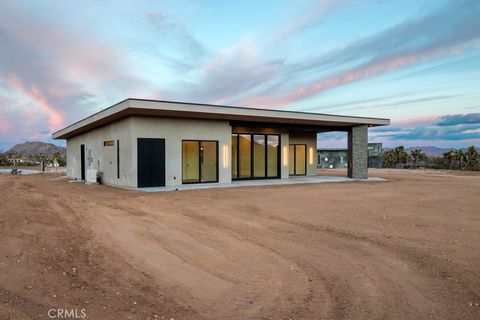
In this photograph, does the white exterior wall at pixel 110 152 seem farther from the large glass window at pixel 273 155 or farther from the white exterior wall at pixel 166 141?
the large glass window at pixel 273 155

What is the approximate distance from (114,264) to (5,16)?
12067mm

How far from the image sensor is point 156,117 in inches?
531

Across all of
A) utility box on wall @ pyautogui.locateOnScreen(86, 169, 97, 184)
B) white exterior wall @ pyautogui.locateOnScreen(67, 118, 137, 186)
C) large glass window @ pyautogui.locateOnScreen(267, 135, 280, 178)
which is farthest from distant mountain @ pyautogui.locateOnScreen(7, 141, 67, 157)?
large glass window @ pyautogui.locateOnScreen(267, 135, 280, 178)

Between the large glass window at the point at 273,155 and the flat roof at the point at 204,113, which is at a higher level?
the flat roof at the point at 204,113

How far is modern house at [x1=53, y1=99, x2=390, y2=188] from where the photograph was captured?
13055mm

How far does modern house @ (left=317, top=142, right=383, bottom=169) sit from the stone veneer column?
1542 cm

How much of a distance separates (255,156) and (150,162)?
Answer: 611 centimetres

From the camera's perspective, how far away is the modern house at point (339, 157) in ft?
109

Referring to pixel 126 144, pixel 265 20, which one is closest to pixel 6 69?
pixel 126 144

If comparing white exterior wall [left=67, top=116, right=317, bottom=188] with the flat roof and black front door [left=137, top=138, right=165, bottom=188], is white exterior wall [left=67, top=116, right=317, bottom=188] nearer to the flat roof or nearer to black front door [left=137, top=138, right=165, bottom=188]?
black front door [left=137, top=138, right=165, bottom=188]

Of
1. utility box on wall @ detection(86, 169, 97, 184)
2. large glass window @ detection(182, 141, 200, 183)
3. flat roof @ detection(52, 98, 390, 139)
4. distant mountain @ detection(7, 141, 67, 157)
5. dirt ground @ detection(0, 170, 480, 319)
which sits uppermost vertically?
distant mountain @ detection(7, 141, 67, 157)

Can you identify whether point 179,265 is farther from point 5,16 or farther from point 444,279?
point 5,16

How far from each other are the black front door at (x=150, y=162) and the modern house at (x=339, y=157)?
2366 cm

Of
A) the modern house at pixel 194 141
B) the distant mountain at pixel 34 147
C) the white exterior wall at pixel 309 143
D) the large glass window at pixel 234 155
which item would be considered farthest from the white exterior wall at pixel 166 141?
the distant mountain at pixel 34 147
